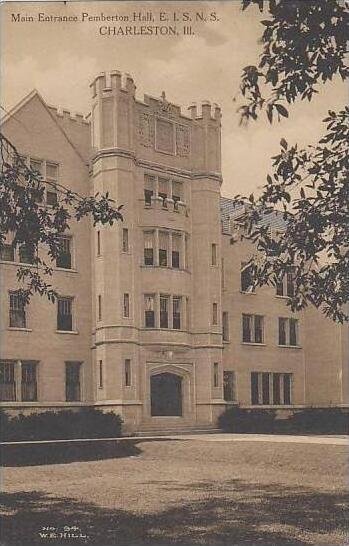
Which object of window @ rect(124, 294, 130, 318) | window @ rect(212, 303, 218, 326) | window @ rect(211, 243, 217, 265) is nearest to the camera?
window @ rect(124, 294, 130, 318)

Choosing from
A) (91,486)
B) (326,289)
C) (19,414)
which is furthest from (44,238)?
(19,414)

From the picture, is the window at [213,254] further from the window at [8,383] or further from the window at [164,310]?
the window at [8,383]

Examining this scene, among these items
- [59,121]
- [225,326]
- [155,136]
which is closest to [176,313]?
[225,326]

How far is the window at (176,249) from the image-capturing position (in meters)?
17.5

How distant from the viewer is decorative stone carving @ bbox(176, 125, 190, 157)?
14.5 m

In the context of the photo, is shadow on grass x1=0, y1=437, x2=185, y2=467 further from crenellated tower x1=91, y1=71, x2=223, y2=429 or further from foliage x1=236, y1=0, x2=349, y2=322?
foliage x1=236, y1=0, x2=349, y2=322

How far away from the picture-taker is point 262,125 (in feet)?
31.8

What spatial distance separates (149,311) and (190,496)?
8505 millimetres

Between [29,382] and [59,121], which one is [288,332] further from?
[59,121]

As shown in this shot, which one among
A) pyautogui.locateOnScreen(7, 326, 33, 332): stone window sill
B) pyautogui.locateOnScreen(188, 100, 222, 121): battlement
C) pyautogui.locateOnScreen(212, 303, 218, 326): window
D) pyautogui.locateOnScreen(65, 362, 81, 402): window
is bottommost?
pyautogui.locateOnScreen(65, 362, 81, 402): window

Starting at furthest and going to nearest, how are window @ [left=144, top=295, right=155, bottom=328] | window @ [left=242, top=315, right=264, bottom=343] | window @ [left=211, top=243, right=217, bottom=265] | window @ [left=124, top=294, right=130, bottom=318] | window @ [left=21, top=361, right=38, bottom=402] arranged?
1. window @ [left=242, top=315, right=264, bottom=343]
2. window @ [left=211, top=243, right=217, bottom=265]
3. window @ [left=144, top=295, right=155, bottom=328]
4. window @ [left=21, top=361, right=38, bottom=402]
5. window @ [left=124, top=294, right=130, bottom=318]

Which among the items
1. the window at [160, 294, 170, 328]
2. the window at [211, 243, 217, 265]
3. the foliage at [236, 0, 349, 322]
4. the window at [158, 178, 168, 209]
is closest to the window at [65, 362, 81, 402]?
the window at [160, 294, 170, 328]

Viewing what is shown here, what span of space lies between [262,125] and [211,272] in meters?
8.81

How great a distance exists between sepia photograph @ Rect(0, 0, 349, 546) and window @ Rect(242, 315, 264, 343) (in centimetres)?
7
